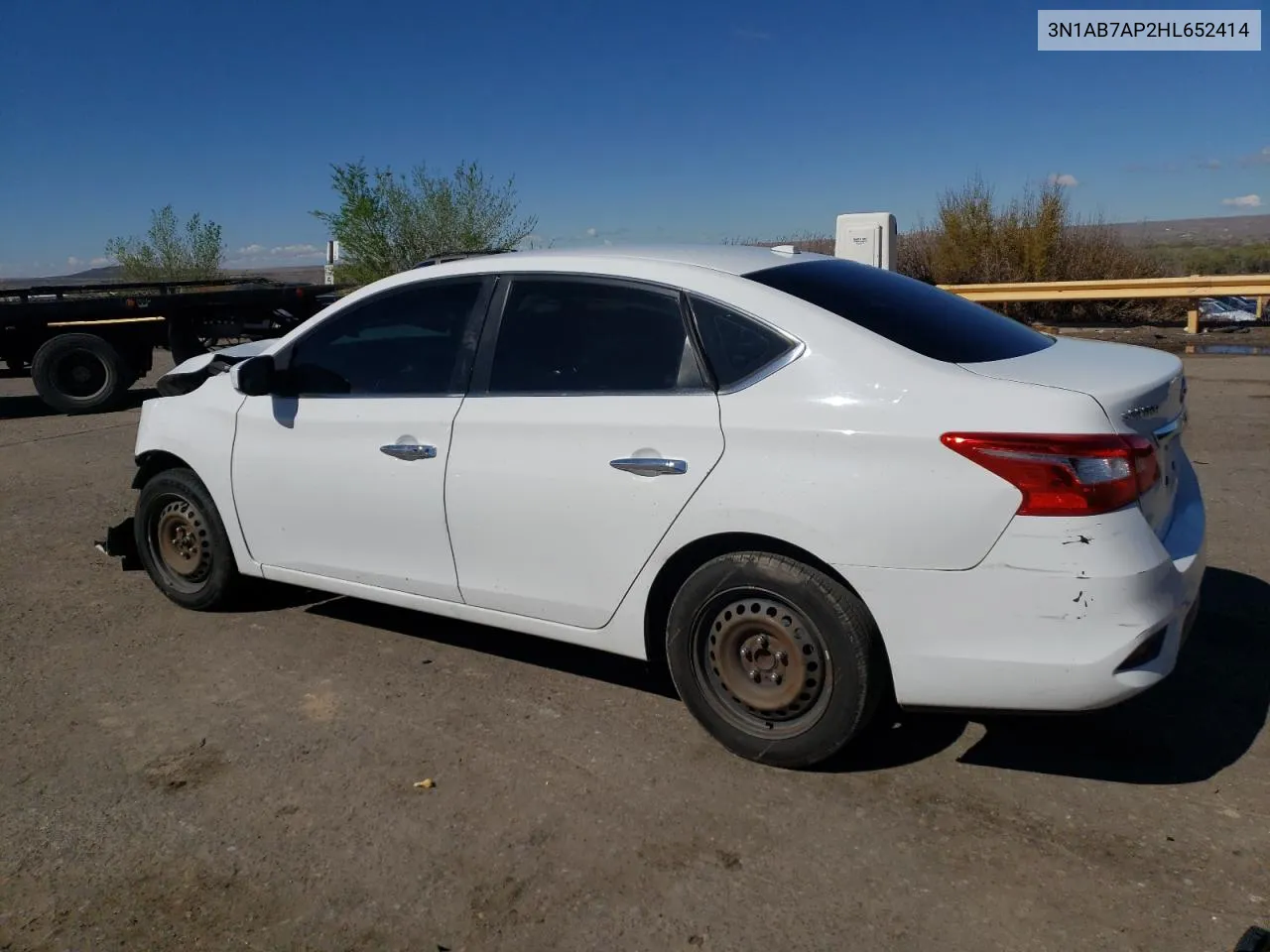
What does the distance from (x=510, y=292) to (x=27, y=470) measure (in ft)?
23.2

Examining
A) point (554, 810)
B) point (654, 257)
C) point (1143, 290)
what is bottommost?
point (554, 810)

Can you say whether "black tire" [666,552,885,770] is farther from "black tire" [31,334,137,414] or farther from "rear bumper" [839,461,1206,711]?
"black tire" [31,334,137,414]

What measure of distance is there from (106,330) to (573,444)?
12325mm

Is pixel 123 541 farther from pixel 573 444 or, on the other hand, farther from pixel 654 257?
pixel 654 257

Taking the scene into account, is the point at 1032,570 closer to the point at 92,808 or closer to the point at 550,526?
the point at 550,526

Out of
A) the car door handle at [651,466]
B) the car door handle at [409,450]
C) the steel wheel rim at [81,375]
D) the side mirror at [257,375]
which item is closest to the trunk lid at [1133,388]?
the car door handle at [651,466]

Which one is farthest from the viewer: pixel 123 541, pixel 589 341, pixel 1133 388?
pixel 123 541

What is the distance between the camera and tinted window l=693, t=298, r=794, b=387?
3.57m

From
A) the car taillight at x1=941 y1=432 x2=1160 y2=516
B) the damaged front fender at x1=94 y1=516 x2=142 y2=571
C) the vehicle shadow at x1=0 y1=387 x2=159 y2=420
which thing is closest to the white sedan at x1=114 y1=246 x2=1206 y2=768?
the car taillight at x1=941 y1=432 x2=1160 y2=516

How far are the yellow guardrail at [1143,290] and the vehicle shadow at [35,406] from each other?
447 inches

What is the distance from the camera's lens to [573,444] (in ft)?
12.6

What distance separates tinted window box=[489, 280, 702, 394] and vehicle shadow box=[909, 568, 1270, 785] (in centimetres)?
168

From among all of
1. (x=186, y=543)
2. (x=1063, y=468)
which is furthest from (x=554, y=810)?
(x=186, y=543)

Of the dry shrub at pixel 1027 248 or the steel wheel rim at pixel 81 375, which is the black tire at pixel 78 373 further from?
the dry shrub at pixel 1027 248
